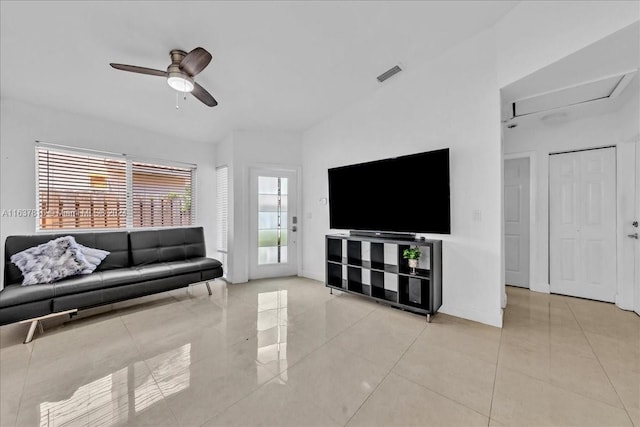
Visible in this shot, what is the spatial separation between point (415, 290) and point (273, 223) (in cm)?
270

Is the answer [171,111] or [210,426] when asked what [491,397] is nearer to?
[210,426]

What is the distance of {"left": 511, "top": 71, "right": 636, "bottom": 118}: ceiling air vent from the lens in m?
2.31

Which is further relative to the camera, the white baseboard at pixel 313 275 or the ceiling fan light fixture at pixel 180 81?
the white baseboard at pixel 313 275

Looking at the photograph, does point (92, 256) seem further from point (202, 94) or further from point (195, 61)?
point (195, 61)

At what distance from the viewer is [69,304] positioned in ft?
8.05

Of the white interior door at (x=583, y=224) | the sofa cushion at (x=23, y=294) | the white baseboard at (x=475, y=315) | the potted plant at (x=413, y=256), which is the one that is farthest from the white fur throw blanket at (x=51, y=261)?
the white interior door at (x=583, y=224)

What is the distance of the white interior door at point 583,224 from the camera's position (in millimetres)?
3154

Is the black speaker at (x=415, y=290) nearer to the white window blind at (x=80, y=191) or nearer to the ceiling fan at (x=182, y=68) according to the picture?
the ceiling fan at (x=182, y=68)

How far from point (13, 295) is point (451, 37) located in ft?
16.1

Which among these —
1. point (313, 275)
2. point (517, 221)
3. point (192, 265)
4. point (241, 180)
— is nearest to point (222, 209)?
point (241, 180)

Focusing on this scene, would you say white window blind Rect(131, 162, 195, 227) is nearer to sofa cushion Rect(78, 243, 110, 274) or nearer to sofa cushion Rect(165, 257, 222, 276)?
sofa cushion Rect(78, 243, 110, 274)

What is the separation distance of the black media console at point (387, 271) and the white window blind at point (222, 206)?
2.12 metres

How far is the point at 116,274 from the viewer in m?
2.86

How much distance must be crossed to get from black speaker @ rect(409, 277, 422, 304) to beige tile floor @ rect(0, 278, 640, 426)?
0.75 ft
